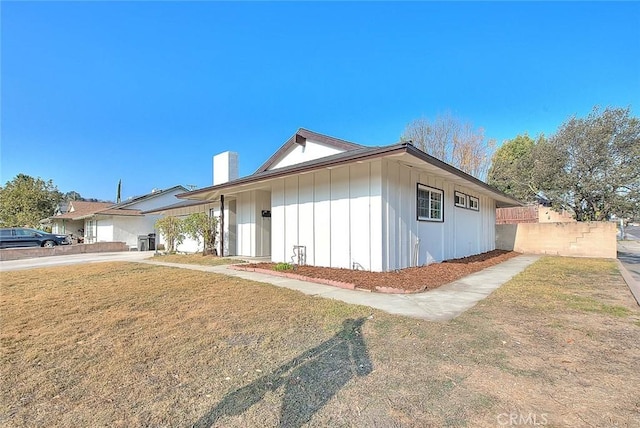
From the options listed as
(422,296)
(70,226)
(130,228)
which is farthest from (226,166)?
(70,226)

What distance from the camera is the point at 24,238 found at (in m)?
18.8

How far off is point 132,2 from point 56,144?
14459mm

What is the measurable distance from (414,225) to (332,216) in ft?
7.59

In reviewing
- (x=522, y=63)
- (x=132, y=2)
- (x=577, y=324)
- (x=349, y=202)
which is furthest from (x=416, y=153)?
(x=522, y=63)

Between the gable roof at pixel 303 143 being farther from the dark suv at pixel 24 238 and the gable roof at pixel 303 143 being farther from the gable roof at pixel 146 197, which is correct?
the dark suv at pixel 24 238

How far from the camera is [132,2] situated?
8.55 metres

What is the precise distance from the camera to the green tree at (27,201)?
28.4 meters

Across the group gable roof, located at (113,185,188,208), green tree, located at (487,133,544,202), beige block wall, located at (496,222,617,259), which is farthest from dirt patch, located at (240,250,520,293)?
gable roof, located at (113,185,188,208)

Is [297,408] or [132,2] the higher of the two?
[132,2]

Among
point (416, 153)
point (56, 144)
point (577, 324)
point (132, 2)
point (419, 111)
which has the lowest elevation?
point (577, 324)

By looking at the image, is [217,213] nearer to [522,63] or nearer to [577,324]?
[577,324]

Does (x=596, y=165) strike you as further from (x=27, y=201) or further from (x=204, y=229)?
(x=27, y=201)

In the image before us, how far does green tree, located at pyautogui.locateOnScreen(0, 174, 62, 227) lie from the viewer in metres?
28.4

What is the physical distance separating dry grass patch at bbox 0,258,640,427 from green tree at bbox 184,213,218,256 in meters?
8.27
